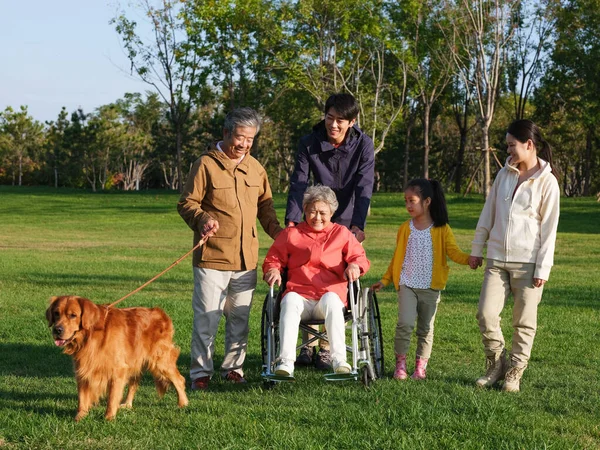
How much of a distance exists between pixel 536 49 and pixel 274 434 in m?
44.9

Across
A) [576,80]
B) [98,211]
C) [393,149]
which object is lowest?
[98,211]

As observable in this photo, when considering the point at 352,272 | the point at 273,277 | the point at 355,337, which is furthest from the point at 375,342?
the point at 273,277

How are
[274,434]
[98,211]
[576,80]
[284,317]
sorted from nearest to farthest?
[274,434] → [284,317] → [98,211] → [576,80]

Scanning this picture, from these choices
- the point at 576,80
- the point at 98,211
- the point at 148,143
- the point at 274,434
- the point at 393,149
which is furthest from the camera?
the point at 148,143

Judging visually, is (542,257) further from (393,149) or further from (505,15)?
(393,149)

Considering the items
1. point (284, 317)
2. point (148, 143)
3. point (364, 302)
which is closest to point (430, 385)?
point (364, 302)

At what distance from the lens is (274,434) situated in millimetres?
4711

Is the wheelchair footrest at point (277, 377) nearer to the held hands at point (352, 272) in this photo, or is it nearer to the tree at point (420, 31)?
the held hands at point (352, 272)

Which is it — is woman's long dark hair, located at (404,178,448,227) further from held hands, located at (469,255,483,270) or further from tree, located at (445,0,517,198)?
tree, located at (445,0,517,198)

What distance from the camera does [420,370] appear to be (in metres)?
6.55

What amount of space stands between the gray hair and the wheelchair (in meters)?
1.28

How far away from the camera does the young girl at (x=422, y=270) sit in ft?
21.6

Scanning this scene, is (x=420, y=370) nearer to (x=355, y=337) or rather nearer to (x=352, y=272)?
(x=355, y=337)

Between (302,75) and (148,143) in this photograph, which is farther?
(148,143)
